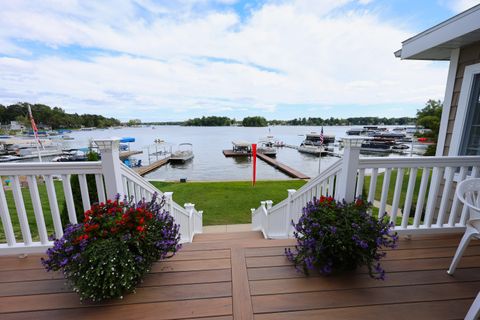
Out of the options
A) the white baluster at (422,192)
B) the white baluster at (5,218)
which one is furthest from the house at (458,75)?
the white baluster at (5,218)

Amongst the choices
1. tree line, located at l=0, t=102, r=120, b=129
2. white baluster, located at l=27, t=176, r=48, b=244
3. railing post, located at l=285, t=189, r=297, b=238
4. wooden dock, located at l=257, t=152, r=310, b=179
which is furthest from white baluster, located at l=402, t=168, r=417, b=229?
tree line, located at l=0, t=102, r=120, b=129

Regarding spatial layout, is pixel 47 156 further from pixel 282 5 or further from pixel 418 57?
pixel 418 57

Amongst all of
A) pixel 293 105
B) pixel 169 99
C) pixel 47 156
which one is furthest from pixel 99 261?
pixel 293 105

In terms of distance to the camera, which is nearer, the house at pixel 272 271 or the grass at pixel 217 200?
the house at pixel 272 271

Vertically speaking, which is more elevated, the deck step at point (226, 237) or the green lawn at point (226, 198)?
the deck step at point (226, 237)

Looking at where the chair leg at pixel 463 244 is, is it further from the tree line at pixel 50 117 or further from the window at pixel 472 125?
the tree line at pixel 50 117

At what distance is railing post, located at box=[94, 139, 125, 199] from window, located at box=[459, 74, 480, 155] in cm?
399

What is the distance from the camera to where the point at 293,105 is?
153ft

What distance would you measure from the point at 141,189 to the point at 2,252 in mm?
1270

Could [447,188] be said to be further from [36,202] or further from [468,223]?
[36,202]

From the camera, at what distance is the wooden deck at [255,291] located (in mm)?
1244

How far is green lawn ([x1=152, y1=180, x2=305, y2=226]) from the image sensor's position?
6355mm

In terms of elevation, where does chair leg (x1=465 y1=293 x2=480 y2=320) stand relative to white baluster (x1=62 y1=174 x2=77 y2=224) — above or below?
below

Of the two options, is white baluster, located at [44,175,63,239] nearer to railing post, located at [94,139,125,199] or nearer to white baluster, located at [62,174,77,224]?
white baluster, located at [62,174,77,224]
